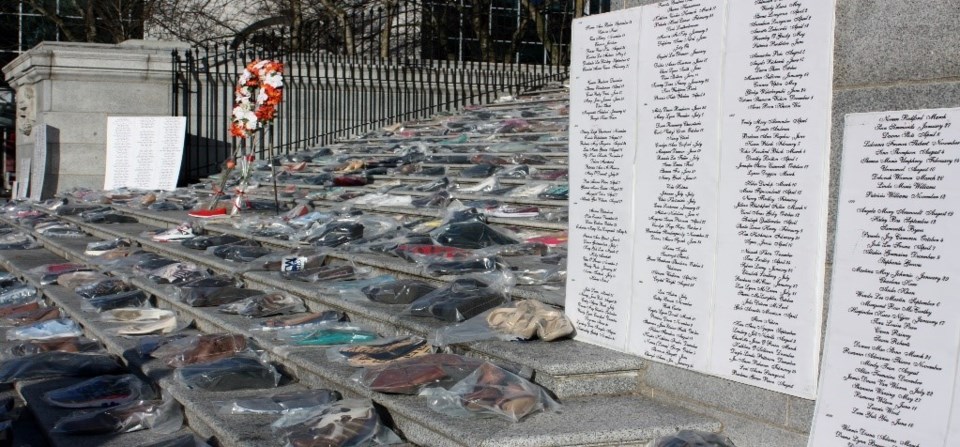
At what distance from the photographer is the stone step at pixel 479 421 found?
4.45m

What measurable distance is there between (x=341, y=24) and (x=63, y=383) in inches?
782

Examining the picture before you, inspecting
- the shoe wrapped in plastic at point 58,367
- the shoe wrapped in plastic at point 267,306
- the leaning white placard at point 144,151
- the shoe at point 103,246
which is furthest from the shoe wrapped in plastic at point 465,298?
the leaning white placard at point 144,151

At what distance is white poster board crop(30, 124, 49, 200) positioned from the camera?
17969 millimetres

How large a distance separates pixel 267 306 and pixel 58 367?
4.40ft

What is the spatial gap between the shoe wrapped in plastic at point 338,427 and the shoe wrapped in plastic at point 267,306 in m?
2.36

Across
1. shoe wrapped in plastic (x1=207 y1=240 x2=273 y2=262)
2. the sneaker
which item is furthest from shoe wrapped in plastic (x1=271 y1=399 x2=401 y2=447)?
the sneaker

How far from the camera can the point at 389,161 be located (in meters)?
14.4

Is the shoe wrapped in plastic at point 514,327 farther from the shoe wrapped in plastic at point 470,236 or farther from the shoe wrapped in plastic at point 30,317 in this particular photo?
the shoe wrapped in plastic at point 30,317

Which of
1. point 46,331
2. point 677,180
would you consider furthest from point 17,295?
point 677,180

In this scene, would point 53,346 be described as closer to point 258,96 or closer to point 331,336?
point 331,336

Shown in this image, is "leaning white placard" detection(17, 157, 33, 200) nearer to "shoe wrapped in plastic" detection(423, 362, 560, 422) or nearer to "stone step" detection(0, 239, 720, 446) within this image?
"stone step" detection(0, 239, 720, 446)

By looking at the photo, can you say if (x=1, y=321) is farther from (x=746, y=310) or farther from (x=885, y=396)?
(x=885, y=396)

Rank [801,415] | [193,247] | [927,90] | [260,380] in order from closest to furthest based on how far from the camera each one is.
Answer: [927,90] → [801,415] → [260,380] → [193,247]

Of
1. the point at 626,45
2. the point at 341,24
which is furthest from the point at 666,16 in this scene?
the point at 341,24
